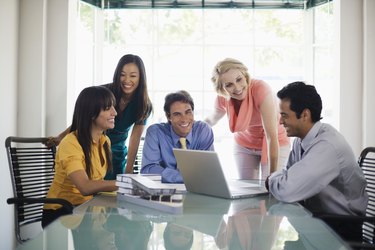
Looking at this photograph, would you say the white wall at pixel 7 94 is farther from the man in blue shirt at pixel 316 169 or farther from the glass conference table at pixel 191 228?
the man in blue shirt at pixel 316 169

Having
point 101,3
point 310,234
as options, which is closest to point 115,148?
point 310,234

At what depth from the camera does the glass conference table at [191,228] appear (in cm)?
122

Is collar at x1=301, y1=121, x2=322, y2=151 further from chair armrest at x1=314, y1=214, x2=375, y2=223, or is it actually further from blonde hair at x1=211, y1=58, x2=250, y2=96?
blonde hair at x1=211, y1=58, x2=250, y2=96

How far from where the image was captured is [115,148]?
3025 mm

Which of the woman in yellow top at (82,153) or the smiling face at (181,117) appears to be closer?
the woman in yellow top at (82,153)

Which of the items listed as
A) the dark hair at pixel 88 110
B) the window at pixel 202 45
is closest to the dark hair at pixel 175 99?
the dark hair at pixel 88 110

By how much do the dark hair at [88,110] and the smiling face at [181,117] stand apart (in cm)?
43

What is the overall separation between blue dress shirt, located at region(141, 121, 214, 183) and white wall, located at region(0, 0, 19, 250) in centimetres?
121

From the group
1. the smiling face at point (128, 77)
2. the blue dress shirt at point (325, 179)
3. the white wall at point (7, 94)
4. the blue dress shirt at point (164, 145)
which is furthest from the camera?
the white wall at point (7, 94)

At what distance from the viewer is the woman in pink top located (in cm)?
297

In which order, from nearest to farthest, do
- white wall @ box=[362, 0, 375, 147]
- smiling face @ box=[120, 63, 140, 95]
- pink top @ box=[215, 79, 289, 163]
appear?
smiling face @ box=[120, 63, 140, 95] → pink top @ box=[215, 79, 289, 163] → white wall @ box=[362, 0, 375, 147]

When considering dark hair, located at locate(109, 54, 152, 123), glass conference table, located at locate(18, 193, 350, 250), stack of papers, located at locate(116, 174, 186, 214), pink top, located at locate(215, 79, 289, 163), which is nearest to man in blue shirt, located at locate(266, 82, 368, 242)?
glass conference table, located at locate(18, 193, 350, 250)

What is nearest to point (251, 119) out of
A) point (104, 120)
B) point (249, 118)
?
point (249, 118)

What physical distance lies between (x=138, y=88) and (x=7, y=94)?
42.7 inches
